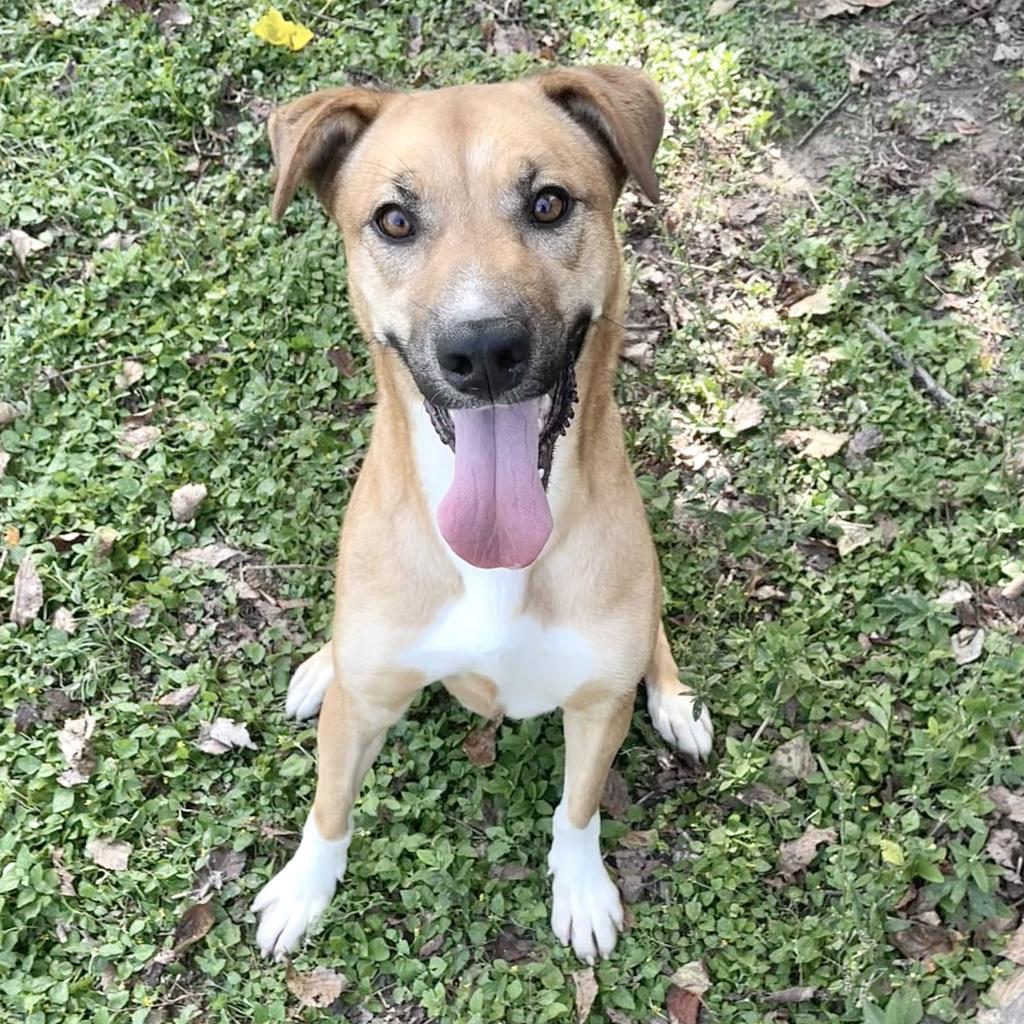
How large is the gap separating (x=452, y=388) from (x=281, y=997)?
2.26m

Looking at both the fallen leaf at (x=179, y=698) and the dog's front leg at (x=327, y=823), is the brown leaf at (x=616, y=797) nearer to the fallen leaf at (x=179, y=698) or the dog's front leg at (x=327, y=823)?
the dog's front leg at (x=327, y=823)

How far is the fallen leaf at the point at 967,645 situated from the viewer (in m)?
4.29

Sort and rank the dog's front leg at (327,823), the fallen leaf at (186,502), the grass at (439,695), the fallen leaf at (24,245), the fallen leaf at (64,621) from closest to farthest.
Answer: the dog's front leg at (327,823)
the grass at (439,695)
the fallen leaf at (64,621)
the fallen leaf at (186,502)
the fallen leaf at (24,245)

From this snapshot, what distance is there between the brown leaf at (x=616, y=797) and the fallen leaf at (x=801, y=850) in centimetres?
56

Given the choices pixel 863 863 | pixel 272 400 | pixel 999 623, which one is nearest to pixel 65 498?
pixel 272 400

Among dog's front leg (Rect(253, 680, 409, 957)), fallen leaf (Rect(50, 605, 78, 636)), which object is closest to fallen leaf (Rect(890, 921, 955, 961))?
dog's front leg (Rect(253, 680, 409, 957))

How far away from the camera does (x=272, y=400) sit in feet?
16.3

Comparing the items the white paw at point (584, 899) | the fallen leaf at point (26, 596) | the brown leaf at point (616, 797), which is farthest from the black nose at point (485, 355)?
the fallen leaf at point (26, 596)

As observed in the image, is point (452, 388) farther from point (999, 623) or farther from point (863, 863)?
point (999, 623)

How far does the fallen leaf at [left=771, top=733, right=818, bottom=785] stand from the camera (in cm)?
414

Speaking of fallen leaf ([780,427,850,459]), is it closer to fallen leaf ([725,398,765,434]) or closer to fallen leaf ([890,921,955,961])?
fallen leaf ([725,398,765,434])

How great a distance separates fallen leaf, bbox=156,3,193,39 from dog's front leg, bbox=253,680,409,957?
3.91m

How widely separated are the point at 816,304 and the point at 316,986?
3465 mm

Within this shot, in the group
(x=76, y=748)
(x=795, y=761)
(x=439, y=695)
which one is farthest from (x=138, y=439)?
(x=795, y=761)
